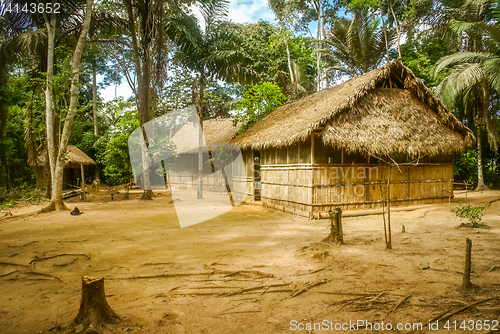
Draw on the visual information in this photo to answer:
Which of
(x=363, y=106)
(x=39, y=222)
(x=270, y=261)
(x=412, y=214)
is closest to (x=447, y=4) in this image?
(x=363, y=106)

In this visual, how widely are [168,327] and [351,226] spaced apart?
18.6 feet

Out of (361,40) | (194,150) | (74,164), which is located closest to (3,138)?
(74,164)

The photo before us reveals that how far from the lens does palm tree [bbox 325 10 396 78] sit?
17.3 meters

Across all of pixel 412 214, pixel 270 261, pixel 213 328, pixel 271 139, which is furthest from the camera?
pixel 271 139

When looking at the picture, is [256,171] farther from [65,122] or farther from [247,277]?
[247,277]

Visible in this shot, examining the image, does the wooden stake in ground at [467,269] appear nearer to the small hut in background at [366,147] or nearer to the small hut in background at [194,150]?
the small hut in background at [366,147]

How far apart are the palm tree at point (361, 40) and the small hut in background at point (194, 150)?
7.13m

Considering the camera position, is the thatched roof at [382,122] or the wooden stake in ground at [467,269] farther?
the thatched roof at [382,122]

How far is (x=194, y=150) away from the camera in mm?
19016

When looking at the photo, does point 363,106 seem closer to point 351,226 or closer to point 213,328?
point 351,226

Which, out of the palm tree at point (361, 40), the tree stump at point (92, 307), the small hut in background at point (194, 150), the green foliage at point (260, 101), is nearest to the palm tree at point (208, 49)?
the green foliage at point (260, 101)

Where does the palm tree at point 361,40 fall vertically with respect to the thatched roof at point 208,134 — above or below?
above

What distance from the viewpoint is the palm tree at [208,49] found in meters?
13.6

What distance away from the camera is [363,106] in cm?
928
